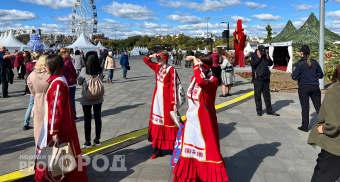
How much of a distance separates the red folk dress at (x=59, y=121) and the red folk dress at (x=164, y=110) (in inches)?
54.3

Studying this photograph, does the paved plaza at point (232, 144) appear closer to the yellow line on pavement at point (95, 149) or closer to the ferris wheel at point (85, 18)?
the yellow line on pavement at point (95, 149)

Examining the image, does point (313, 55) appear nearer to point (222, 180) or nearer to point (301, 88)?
point (301, 88)

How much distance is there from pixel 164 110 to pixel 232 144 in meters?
1.62

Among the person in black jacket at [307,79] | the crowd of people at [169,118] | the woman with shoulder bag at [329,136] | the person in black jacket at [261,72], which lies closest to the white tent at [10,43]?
the person in black jacket at [261,72]

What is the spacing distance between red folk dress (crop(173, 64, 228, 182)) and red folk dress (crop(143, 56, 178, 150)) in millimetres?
960

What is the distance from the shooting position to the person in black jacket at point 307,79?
5.69 m

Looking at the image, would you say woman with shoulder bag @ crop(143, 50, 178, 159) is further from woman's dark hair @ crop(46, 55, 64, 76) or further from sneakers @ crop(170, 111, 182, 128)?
woman's dark hair @ crop(46, 55, 64, 76)

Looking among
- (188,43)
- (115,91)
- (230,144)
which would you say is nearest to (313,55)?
(115,91)

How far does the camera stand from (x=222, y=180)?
3012 mm

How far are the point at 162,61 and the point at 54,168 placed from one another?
212 cm

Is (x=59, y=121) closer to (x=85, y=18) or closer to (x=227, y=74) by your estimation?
(x=227, y=74)

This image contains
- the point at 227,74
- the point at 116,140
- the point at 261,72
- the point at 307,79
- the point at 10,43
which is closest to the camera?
the point at 116,140

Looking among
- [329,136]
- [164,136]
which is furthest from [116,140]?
[329,136]

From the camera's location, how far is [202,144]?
307cm
